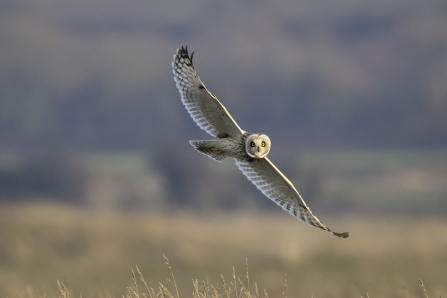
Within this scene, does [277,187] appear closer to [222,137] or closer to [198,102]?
[222,137]

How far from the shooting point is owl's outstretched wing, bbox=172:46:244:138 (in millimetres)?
5875

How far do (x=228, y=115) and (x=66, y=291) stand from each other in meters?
2.59

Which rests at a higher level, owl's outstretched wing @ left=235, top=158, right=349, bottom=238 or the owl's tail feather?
the owl's tail feather

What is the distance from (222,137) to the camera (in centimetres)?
611

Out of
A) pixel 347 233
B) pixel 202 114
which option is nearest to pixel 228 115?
pixel 202 114

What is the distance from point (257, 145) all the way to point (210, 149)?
0.61 m

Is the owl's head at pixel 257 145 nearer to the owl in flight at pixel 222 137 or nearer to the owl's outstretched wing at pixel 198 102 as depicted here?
the owl in flight at pixel 222 137

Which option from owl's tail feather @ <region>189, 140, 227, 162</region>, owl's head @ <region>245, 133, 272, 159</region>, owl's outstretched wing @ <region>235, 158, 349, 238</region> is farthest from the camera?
owl's outstretched wing @ <region>235, 158, 349, 238</region>

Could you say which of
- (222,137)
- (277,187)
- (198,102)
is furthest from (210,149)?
(277,187)

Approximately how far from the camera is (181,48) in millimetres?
6133

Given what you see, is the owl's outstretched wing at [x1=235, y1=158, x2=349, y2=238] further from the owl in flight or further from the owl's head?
the owl's head

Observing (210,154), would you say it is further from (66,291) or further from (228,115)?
(66,291)

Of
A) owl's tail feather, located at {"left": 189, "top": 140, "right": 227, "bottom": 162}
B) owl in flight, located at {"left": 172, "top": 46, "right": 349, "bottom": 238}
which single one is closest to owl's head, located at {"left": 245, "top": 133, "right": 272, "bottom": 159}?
owl in flight, located at {"left": 172, "top": 46, "right": 349, "bottom": 238}

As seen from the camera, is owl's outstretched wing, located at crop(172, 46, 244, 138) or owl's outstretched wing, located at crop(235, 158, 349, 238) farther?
owl's outstretched wing, located at crop(235, 158, 349, 238)
